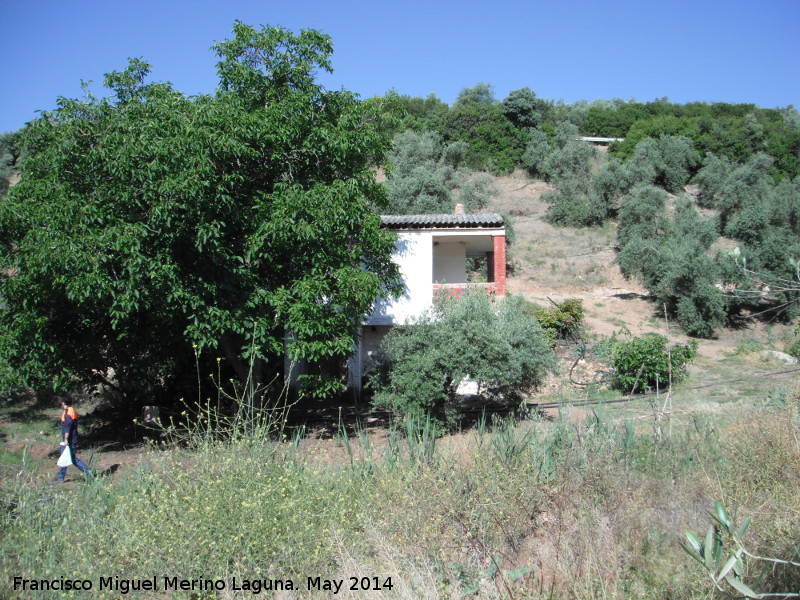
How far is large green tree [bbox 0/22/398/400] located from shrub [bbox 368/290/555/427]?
1.19 metres

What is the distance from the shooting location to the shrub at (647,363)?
14547mm

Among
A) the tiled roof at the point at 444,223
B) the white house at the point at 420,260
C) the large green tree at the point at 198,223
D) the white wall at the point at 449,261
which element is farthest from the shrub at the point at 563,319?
the large green tree at the point at 198,223

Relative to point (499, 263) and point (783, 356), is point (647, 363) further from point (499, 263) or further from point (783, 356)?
point (783, 356)

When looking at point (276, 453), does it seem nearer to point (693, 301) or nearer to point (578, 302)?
point (578, 302)

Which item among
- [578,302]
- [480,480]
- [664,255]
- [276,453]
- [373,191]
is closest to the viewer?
[480,480]

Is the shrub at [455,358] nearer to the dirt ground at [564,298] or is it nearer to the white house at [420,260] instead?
the dirt ground at [564,298]

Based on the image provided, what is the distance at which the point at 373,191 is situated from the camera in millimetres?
11586

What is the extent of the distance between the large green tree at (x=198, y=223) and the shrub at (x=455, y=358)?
3.89 feet

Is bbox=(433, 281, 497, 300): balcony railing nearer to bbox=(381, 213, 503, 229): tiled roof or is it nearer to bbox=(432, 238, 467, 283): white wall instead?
bbox=(381, 213, 503, 229): tiled roof

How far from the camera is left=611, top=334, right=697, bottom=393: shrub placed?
14547 millimetres

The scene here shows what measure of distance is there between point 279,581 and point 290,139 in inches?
312

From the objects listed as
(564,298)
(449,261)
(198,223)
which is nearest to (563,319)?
(449,261)

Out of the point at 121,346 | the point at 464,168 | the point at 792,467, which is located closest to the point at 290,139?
the point at 121,346

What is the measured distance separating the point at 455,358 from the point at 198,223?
4.83 m
